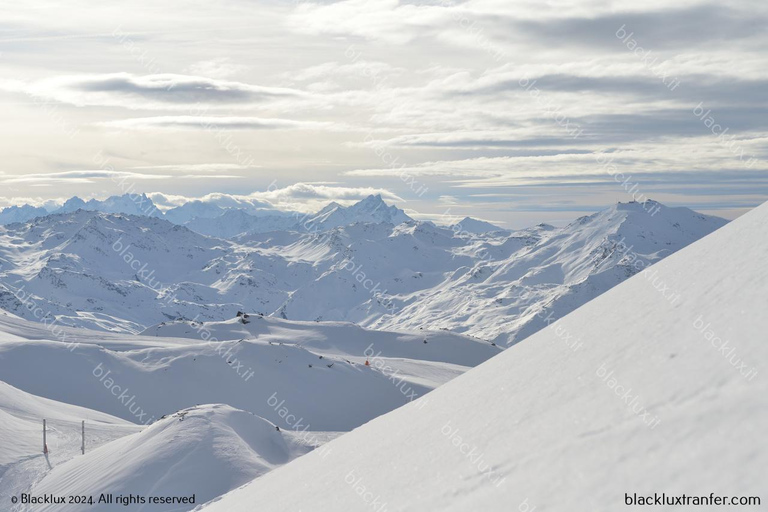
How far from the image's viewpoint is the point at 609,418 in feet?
20.1

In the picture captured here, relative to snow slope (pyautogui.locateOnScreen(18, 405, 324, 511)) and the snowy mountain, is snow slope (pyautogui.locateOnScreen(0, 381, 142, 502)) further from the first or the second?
snow slope (pyautogui.locateOnScreen(18, 405, 324, 511))

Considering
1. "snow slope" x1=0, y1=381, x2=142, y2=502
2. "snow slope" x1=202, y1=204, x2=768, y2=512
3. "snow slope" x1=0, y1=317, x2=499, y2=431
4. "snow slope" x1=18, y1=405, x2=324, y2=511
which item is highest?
"snow slope" x1=202, y1=204, x2=768, y2=512

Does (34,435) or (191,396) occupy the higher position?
(34,435)

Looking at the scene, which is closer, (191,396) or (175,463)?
(175,463)

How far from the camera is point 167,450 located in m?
25.8

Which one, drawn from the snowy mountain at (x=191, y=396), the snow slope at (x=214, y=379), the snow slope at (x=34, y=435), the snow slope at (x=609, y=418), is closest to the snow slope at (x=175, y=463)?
the snowy mountain at (x=191, y=396)

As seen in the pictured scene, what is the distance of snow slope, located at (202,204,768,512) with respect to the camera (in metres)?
4.88

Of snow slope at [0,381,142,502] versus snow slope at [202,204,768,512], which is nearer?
snow slope at [202,204,768,512]

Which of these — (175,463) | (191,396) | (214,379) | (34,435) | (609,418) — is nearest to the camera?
(609,418)

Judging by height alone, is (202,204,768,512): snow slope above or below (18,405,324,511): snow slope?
above

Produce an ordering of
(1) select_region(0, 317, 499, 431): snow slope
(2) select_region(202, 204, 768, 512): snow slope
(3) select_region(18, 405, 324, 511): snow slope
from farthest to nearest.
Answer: (1) select_region(0, 317, 499, 431): snow slope, (3) select_region(18, 405, 324, 511): snow slope, (2) select_region(202, 204, 768, 512): snow slope

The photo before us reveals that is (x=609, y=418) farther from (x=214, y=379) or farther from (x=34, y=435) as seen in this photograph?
(x=214, y=379)

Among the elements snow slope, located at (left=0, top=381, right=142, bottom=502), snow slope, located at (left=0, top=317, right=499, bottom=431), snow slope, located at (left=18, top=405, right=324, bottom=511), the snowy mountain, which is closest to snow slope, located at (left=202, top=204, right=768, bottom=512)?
snow slope, located at (left=18, top=405, right=324, bottom=511)

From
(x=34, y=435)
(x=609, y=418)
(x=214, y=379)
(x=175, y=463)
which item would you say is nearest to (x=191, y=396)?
(x=214, y=379)
